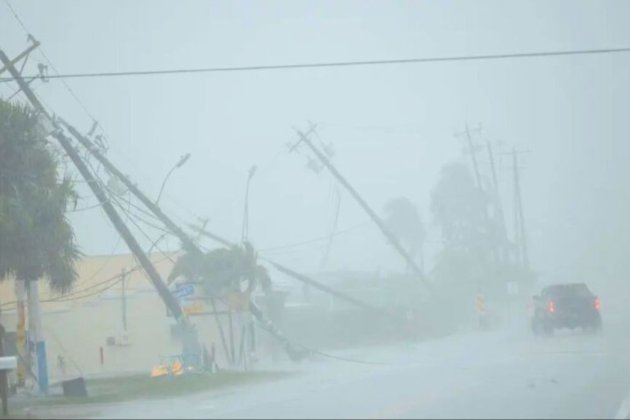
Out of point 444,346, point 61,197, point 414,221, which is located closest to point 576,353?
point 444,346

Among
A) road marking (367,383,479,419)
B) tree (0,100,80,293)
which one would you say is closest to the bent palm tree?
tree (0,100,80,293)

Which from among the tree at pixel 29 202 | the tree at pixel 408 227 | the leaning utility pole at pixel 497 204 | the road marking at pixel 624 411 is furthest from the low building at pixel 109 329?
the tree at pixel 408 227

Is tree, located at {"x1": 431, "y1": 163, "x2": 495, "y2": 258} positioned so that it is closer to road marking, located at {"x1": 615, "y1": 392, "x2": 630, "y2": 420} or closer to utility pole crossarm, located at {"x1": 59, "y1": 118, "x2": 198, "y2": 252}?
utility pole crossarm, located at {"x1": 59, "y1": 118, "x2": 198, "y2": 252}

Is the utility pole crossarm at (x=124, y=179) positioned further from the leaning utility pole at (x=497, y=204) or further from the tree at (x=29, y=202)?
the leaning utility pole at (x=497, y=204)

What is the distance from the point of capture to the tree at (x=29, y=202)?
2783 centimetres

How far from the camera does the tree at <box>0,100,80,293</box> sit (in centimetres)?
2783

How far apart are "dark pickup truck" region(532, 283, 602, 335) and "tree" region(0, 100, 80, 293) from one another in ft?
77.3

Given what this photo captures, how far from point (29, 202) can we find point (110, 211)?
30.1 feet

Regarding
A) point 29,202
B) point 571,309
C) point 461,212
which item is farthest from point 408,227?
point 29,202

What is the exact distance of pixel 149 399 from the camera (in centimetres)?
2728

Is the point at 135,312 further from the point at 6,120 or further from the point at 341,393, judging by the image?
the point at 341,393

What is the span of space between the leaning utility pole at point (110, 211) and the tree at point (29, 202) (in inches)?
183

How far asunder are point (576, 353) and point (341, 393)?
13377 millimetres

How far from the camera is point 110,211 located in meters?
37.8
